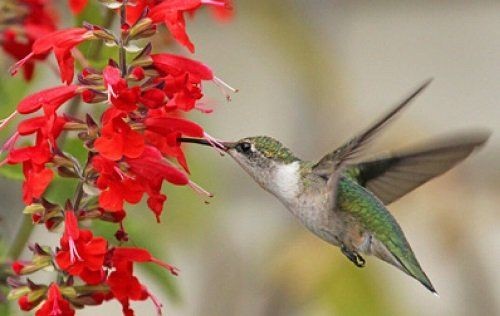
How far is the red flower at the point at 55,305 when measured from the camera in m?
1.27

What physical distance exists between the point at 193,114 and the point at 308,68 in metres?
0.29

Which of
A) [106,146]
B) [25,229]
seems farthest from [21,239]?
[106,146]

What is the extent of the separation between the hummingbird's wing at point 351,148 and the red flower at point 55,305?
0.51 m

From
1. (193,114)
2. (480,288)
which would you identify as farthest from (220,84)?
(480,288)

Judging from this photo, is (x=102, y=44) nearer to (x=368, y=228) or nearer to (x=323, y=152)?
(x=368, y=228)

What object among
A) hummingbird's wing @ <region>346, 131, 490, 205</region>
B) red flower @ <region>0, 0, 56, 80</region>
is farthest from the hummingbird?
red flower @ <region>0, 0, 56, 80</region>

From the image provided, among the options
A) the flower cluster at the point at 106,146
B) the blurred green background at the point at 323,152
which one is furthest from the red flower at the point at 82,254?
the blurred green background at the point at 323,152

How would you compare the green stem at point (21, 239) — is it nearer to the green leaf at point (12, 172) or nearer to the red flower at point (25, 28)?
the green leaf at point (12, 172)

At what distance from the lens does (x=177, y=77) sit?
4.25 ft

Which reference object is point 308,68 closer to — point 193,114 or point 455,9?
point 193,114

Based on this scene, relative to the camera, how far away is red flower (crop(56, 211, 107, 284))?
1.26 meters

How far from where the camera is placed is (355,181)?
5.77 feet

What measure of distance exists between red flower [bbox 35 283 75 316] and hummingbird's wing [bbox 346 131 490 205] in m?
0.57

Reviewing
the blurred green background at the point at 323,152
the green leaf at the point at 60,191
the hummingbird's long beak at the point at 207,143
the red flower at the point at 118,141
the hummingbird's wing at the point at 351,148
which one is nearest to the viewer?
the red flower at the point at 118,141
